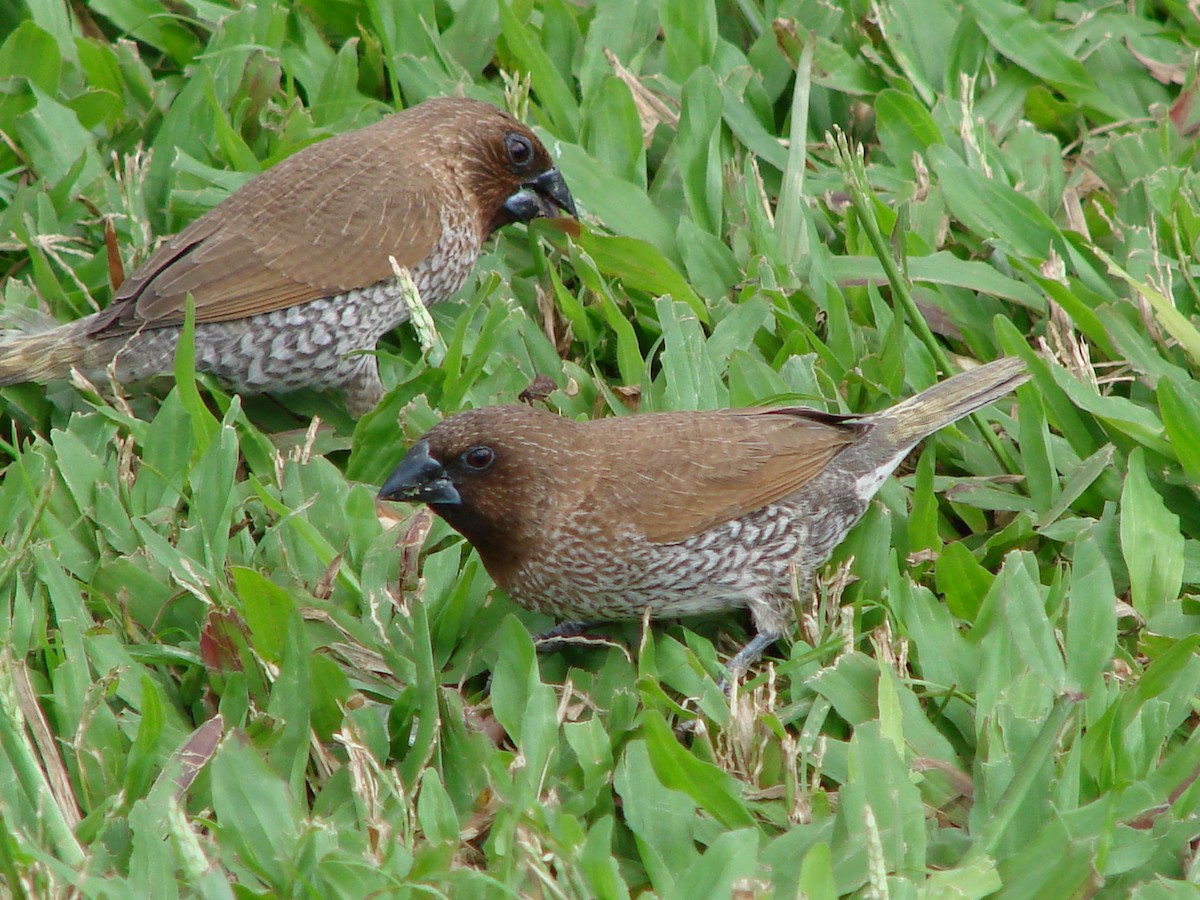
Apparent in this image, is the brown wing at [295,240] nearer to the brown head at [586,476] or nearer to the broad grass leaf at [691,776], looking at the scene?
the brown head at [586,476]

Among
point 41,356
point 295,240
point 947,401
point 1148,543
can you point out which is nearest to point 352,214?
point 295,240

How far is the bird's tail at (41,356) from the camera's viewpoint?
4379 mm

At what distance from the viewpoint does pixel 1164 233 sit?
4.69 meters

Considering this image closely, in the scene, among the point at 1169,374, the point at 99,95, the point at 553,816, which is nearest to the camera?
the point at 553,816

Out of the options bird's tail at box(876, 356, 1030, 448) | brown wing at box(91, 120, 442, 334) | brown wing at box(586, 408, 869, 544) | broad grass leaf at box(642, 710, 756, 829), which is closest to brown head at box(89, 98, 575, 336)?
brown wing at box(91, 120, 442, 334)

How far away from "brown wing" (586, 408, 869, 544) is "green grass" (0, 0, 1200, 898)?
0.27m

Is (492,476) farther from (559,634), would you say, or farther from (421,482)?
(559,634)

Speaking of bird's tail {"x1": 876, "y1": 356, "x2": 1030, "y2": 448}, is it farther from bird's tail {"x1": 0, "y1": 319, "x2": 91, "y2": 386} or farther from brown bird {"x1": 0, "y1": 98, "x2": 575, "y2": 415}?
bird's tail {"x1": 0, "y1": 319, "x2": 91, "y2": 386}

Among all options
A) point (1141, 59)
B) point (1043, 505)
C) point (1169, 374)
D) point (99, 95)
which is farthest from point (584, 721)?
point (1141, 59)

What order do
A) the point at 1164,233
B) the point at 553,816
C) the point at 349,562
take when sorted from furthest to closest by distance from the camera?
the point at 1164,233, the point at 349,562, the point at 553,816

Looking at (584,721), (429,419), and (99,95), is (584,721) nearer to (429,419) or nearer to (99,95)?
(429,419)

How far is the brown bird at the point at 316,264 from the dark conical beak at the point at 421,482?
0.93 metres

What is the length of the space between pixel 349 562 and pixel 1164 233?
8.78ft

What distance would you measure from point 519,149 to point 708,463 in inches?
62.2
